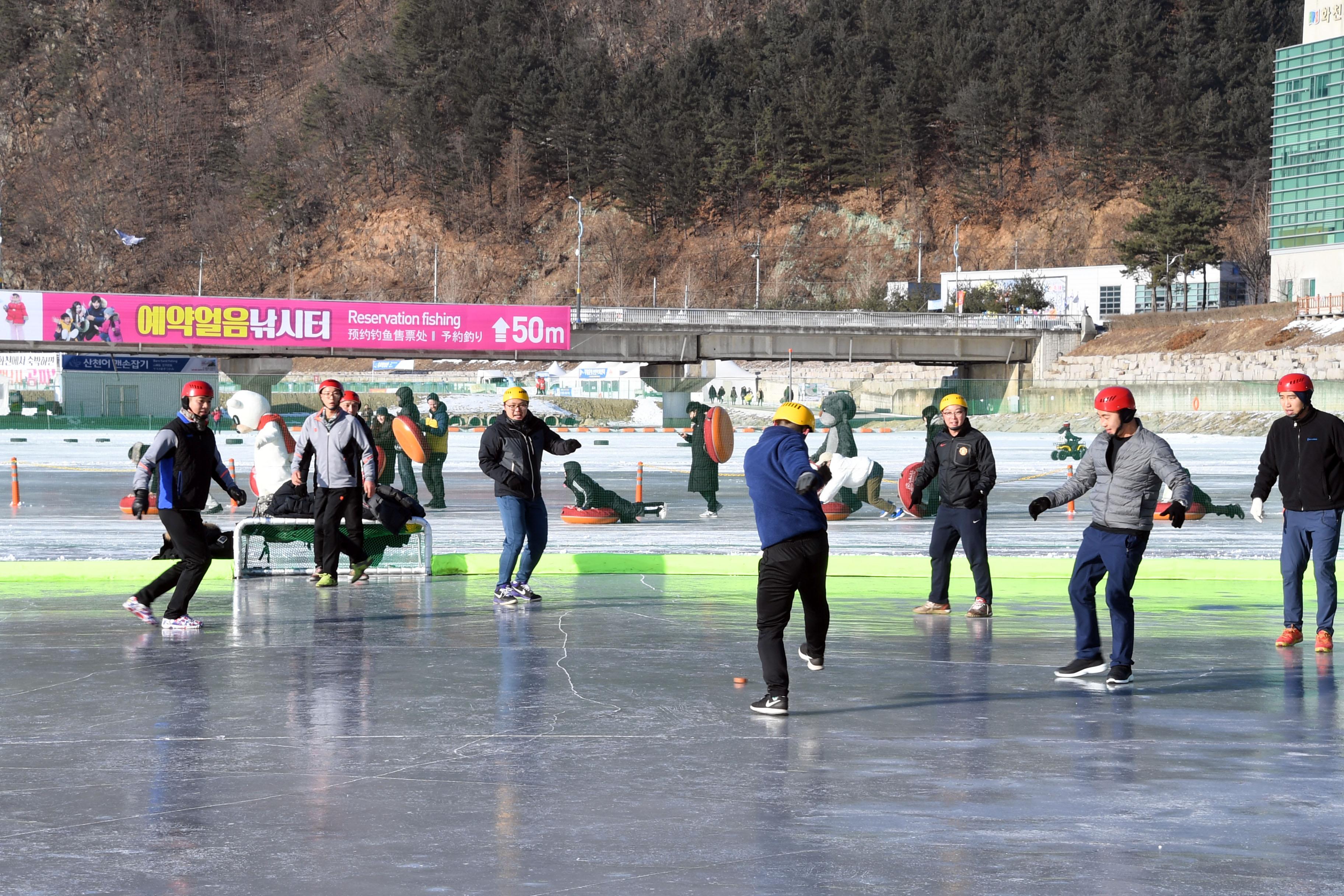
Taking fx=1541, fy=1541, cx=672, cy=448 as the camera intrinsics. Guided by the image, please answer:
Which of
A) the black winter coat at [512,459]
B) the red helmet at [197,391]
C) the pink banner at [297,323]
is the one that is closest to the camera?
the red helmet at [197,391]

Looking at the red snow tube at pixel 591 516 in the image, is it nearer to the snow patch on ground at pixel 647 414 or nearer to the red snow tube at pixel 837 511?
the red snow tube at pixel 837 511

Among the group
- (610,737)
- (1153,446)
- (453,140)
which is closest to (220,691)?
(610,737)

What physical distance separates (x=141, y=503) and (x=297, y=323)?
64.8 metres

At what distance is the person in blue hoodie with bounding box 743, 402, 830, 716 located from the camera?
816 centimetres

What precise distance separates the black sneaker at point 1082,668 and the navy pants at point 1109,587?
22 mm

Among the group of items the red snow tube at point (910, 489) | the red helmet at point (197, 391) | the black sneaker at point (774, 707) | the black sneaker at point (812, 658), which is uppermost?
the red helmet at point (197, 391)

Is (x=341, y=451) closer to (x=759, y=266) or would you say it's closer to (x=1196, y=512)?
(x=1196, y=512)

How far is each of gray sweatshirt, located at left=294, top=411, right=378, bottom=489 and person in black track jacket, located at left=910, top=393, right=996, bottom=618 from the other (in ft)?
14.9

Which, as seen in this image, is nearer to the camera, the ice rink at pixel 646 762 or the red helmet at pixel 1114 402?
the ice rink at pixel 646 762

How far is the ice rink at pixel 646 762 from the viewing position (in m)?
5.36

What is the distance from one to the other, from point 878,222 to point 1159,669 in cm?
12850

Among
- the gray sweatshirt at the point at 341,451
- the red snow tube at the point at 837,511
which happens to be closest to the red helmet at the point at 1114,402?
the gray sweatshirt at the point at 341,451

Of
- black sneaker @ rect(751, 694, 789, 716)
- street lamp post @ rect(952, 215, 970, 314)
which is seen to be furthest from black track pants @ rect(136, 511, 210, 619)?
street lamp post @ rect(952, 215, 970, 314)

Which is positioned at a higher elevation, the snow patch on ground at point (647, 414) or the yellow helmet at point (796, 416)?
the snow patch on ground at point (647, 414)
